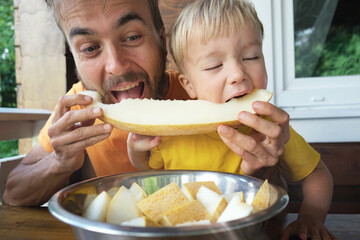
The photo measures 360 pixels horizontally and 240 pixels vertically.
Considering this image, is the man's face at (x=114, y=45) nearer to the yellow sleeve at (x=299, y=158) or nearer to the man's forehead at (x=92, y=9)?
the man's forehead at (x=92, y=9)

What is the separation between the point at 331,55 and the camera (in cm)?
158

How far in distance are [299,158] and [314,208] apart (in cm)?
13

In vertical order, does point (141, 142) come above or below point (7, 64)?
below

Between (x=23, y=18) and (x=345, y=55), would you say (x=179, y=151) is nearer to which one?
(x=23, y=18)

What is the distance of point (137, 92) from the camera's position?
920 mm

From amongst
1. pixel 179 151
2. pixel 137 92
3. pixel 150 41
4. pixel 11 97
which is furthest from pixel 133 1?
pixel 11 97

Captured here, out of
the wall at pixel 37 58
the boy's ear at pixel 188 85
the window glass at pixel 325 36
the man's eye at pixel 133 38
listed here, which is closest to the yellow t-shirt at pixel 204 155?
the boy's ear at pixel 188 85

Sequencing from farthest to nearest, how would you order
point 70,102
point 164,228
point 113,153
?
1. point 113,153
2. point 70,102
3. point 164,228

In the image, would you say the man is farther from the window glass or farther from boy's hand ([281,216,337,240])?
the window glass

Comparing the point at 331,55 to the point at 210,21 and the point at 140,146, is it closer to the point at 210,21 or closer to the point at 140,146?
the point at 210,21

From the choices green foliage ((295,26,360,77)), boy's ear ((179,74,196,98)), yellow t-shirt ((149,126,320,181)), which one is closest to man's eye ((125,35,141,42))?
boy's ear ((179,74,196,98))

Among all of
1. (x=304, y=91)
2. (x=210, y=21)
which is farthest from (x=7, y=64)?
(x=304, y=91)

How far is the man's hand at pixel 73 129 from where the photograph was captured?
0.59 meters

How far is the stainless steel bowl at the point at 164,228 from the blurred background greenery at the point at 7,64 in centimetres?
74
